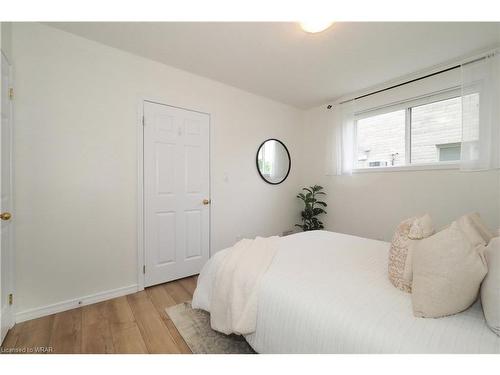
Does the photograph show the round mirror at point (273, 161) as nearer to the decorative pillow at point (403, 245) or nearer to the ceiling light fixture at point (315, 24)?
the ceiling light fixture at point (315, 24)

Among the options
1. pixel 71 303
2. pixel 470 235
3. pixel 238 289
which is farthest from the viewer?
pixel 71 303

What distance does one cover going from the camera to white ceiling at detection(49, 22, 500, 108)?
1.80 meters

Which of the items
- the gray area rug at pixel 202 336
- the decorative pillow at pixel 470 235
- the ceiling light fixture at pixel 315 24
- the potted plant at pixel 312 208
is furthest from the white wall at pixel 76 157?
the decorative pillow at pixel 470 235

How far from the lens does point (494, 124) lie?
198cm

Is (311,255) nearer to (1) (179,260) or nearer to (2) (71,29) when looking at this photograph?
(1) (179,260)

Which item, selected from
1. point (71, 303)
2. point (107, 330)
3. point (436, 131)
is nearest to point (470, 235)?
point (436, 131)

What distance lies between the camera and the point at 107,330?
1.59 metres

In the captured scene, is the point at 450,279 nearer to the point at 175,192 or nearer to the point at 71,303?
the point at 175,192

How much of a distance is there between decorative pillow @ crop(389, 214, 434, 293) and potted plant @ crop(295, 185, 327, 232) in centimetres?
226

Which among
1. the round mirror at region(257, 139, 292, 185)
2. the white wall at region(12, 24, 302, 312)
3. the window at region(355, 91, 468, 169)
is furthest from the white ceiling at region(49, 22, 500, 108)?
the round mirror at region(257, 139, 292, 185)

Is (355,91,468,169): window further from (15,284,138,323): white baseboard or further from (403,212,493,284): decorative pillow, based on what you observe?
(15,284,138,323): white baseboard

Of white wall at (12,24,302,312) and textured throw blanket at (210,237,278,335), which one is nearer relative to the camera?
textured throw blanket at (210,237,278,335)

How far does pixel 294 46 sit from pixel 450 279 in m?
2.14
